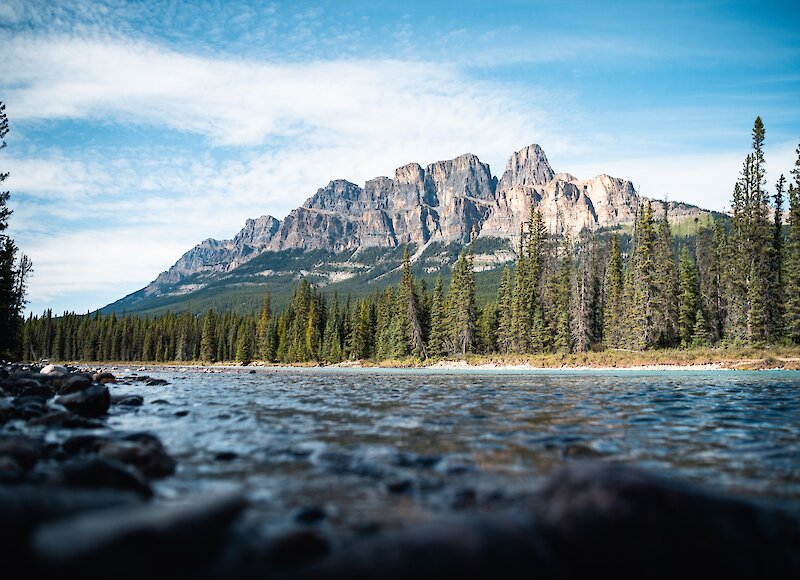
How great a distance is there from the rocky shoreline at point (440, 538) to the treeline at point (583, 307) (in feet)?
201

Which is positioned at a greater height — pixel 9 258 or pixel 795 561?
pixel 9 258

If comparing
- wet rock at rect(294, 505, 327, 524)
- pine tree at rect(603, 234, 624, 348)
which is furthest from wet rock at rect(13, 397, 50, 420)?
pine tree at rect(603, 234, 624, 348)

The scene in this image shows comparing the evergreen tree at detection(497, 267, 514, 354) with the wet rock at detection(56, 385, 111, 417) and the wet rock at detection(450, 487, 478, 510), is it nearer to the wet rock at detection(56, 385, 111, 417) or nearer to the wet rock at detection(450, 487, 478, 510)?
the wet rock at detection(56, 385, 111, 417)

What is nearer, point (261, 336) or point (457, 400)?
point (457, 400)

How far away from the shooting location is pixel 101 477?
19.8ft

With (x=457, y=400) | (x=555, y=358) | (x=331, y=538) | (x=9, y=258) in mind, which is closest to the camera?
(x=331, y=538)

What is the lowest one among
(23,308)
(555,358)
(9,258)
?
(555,358)

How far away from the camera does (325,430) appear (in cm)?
1234

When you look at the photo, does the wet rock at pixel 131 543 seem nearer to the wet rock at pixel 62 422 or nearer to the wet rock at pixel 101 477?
the wet rock at pixel 101 477

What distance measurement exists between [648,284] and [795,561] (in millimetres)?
70840

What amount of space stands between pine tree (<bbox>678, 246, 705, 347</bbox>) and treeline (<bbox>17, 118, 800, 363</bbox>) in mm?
196

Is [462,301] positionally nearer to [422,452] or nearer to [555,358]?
[555,358]

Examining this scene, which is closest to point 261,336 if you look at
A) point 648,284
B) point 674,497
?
point 648,284

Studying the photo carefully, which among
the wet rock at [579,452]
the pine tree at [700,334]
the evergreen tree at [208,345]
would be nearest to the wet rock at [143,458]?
the wet rock at [579,452]
